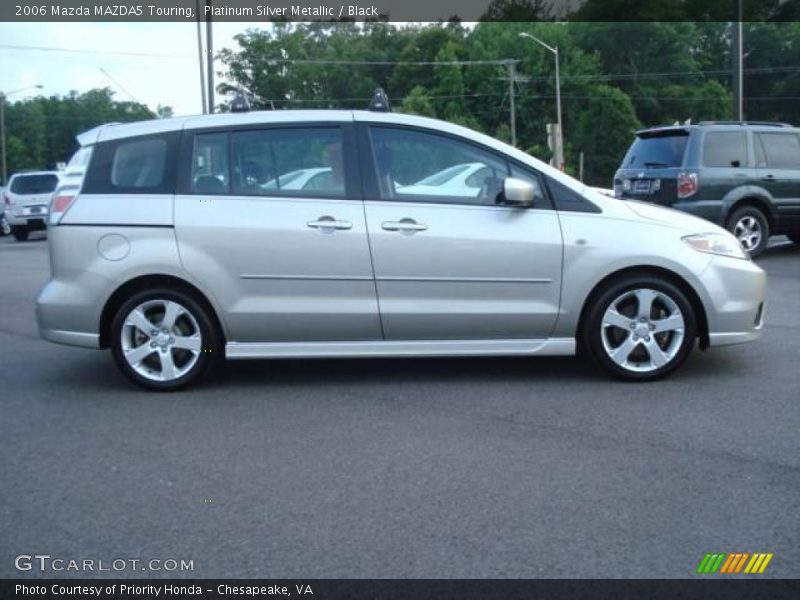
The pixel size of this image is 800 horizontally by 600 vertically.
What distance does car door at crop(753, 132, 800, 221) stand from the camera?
1288 cm

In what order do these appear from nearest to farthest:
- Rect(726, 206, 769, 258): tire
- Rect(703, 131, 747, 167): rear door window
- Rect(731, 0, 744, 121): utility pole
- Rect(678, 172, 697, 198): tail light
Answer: Rect(678, 172, 697, 198): tail light, Rect(703, 131, 747, 167): rear door window, Rect(726, 206, 769, 258): tire, Rect(731, 0, 744, 121): utility pole

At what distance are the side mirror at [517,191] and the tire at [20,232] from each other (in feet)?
72.8

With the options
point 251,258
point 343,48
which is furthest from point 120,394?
point 343,48

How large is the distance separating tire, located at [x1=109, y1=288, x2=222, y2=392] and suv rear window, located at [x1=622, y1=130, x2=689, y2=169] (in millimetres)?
8250

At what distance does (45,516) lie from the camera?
13.4ft

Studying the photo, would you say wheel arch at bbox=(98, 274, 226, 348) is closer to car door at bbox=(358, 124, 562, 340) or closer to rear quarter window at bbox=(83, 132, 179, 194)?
rear quarter window at bbox=(83, 132, 179, 194)

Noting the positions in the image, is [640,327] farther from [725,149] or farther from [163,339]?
[725,149]

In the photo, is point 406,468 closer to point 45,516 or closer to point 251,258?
point 45,516

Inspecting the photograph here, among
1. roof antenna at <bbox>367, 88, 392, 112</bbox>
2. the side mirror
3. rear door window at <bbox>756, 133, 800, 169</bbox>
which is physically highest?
roof antenna at <bbox>367, 88, 392, 112</bbox>

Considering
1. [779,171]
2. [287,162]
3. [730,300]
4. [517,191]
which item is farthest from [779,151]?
[287,162]

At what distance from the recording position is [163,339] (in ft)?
20.0

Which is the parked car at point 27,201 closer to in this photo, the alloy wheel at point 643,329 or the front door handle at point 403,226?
the front door handle at point 403,226

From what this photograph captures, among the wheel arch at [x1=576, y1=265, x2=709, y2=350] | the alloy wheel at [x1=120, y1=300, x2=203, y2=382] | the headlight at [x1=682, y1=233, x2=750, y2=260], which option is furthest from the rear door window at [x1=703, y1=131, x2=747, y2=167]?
the alloy wheel at [x1=120, y1=300, x2=203, y2=382]
